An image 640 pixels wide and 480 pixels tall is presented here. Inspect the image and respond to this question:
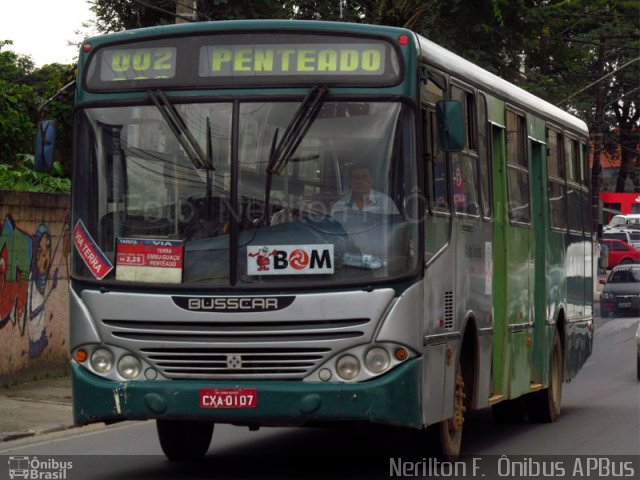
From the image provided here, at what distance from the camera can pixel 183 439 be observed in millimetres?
11508

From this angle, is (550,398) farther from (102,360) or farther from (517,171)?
(102,360)

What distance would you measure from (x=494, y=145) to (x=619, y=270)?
27.2m

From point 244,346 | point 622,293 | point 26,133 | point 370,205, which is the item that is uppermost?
point 26,133

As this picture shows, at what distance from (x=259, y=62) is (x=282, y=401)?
7.33 feet

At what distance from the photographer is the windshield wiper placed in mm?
9547

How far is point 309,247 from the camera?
373 inches

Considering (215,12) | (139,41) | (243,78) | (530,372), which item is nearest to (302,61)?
(243,78)

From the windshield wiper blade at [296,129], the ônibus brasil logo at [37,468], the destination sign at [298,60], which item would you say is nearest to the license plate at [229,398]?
the windshield wiper blade at [296,129]

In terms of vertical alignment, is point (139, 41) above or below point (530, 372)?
above

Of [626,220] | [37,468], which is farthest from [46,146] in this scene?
[626,220]

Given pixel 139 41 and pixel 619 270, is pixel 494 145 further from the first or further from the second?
pixel 619 270

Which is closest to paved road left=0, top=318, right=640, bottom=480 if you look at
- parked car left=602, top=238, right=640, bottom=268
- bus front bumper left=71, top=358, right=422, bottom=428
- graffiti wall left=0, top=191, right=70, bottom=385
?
bus front bumper left=71, top=358, right=422, bottom=428

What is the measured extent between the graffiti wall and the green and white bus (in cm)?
774

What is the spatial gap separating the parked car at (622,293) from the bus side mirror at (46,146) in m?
29.2
